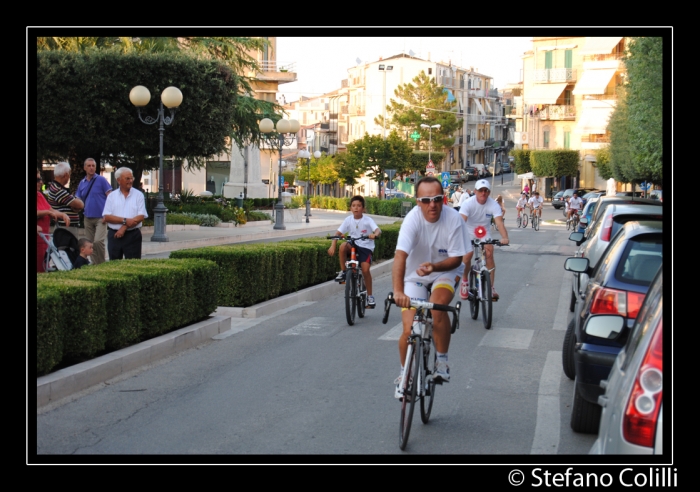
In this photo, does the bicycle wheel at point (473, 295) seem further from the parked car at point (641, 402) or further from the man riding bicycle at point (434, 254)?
the parked car at point (641, 402)

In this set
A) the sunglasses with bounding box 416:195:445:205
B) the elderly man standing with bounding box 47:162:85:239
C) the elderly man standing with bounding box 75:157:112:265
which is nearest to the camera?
the sunglasses with bounding box 416:195:445:205

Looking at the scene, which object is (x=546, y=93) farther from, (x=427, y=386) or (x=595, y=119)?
(x=427, y=386)

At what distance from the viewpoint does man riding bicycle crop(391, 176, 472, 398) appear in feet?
23.5

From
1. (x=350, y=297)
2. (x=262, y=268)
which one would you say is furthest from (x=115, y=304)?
(x=262, y=268)

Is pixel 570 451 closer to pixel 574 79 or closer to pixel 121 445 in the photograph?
pixel 121 445

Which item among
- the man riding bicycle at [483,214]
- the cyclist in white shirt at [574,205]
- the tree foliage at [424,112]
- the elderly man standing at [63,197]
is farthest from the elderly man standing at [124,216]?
the tree foliage at [424,112]

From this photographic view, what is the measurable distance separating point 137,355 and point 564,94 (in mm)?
81273

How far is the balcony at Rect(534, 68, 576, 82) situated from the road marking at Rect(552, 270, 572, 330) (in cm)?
6786

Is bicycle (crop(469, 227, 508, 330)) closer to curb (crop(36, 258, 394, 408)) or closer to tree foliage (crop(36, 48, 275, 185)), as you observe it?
curb (crop(36, 258, 394, 408))

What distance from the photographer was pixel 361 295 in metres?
12.9

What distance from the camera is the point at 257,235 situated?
3195 cm

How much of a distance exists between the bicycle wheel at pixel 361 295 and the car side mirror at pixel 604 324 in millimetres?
7295

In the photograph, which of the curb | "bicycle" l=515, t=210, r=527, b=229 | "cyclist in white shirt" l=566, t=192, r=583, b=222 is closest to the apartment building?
"bicycle" l=515, t=210, r=527, b=229
